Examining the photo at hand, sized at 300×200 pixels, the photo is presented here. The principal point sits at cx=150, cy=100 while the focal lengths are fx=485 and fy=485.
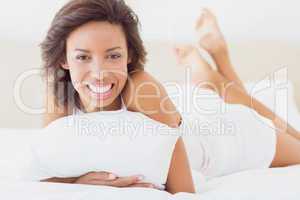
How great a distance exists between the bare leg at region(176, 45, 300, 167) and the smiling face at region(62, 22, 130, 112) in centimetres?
64

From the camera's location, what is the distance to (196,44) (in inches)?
76.0

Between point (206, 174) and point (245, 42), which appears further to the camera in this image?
point (245, 42)

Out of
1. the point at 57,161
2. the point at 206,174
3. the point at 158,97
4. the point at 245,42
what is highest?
the point at 245,42

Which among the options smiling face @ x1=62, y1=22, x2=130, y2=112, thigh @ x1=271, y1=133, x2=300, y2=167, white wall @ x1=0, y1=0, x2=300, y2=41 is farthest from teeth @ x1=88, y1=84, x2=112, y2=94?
white wall @ x1=0, y1=0, x2=300, y2=41

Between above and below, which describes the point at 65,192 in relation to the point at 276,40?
below

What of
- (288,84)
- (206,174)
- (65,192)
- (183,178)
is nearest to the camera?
(65,192)

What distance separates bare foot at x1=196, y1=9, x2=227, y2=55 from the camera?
166cm

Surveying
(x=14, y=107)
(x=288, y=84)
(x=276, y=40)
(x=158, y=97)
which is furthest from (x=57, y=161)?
(x=276, y=40)

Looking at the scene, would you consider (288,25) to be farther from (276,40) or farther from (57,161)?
(57,161)

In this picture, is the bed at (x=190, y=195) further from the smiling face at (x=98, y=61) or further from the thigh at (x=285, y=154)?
the thigh at (x=285, y=154)

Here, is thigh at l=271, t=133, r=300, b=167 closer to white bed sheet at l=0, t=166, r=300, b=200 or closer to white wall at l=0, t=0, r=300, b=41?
white bed sheet at l=0, t=166, r=300, b=200

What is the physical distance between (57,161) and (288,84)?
1157 mm

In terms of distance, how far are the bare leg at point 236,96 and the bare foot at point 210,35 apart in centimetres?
5

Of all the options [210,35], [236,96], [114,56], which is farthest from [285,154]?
[114,56]
